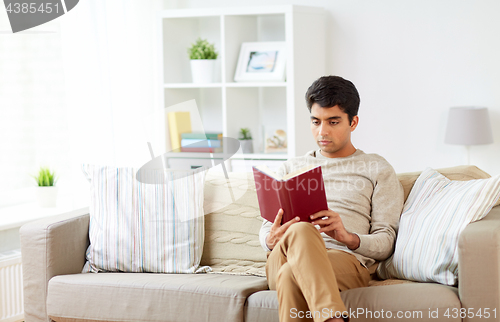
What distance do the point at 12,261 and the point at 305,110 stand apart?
71.1 inches

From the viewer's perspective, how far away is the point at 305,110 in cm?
337

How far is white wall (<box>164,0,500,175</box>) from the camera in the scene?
10.8ft

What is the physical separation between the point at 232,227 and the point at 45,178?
4.26ft

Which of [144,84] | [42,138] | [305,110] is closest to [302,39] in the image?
[305,110]

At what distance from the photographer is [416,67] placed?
3445mm

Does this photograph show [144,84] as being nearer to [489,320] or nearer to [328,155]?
[328,155]

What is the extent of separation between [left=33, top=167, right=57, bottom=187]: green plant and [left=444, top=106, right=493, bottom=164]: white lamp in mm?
2258

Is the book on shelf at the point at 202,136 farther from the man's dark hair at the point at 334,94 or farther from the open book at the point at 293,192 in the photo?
the open book at the point at 293,192

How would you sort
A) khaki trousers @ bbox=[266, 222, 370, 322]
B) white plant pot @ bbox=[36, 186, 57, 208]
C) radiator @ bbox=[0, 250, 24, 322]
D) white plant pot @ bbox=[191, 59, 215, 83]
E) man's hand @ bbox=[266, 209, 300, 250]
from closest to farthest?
khaki trousers @ bbox=[266, 222, 370, 322] < man's hand @ bbox=[266, 209, 300, 250] < radiator @ bbox=[0, 250, 24, 322] < white plant pot @ bbox=[36, 186, 57, 208] < white plant pot @ bbox=[191, 59, 215, 83]

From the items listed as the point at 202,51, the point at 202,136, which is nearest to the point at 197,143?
the point at 202,136

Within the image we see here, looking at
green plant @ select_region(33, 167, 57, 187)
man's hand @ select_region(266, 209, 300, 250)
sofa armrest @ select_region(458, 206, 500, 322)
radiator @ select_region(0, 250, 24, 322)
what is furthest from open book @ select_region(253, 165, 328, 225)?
green plant @ select_region(33, 167, 57, 187)

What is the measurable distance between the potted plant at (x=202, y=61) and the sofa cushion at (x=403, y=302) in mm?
2148

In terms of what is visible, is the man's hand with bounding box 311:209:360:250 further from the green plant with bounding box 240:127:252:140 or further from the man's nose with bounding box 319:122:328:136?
the green plant with bounding box 240:127:252:140

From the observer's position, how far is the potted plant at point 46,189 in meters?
3.04
